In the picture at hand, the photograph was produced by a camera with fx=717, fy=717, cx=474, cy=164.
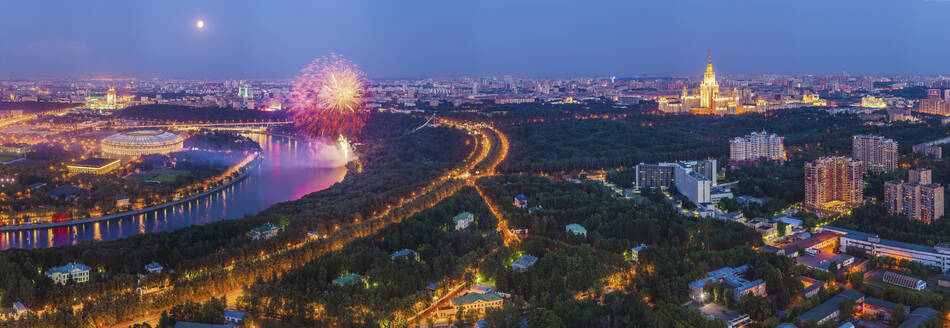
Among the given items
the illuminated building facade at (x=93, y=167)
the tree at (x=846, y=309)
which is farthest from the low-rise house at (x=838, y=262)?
the illuminated building facade at (x=93, y=167)

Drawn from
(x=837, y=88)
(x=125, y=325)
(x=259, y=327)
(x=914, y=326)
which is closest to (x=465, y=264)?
(x=259, y=327)

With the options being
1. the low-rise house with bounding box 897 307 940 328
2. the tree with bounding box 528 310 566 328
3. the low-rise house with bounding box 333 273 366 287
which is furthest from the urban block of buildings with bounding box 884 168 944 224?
the low-rise house with bounding box 333 273 366 287

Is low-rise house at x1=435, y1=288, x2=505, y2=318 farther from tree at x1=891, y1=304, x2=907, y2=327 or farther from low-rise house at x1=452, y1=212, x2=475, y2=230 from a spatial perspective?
tree at x1=891, y1=304, x2=907, y2=327

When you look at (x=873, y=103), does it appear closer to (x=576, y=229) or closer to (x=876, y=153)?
(x=876, y=153)

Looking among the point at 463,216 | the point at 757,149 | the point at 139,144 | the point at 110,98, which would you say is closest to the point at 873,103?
the point at 757,149

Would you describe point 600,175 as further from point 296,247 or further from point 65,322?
point 65,322

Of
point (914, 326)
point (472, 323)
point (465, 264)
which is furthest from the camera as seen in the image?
point (465, 264)
